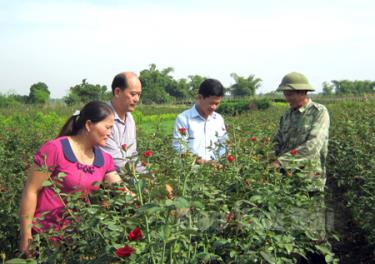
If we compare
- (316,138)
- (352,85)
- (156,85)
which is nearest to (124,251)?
(316,138)

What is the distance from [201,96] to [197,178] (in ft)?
5.86

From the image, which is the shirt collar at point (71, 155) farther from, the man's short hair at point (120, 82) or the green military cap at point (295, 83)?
the green military cap at point (295, 83)

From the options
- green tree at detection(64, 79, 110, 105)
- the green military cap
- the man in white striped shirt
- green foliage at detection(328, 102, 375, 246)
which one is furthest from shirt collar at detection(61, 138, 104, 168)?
green tree at detection(64, 79, 110, 105)

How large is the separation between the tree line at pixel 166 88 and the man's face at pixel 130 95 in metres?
49.9

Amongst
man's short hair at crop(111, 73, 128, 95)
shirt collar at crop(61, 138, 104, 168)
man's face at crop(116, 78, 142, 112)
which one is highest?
man's short hair at crop(111, 73, 128, 95)

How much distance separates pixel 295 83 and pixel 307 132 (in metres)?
0.36

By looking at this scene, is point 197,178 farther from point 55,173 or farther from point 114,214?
point 55,173

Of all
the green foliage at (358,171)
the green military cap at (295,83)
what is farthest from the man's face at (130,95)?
the green foliage at (358,171)

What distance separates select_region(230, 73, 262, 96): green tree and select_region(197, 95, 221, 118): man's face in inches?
2714

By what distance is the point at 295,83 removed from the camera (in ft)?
11.6

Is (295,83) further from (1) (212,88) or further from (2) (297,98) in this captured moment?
(1) (212,88)

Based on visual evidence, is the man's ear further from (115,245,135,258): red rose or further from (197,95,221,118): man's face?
(115,245,135,258): red rose

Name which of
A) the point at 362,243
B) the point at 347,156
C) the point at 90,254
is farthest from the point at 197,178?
the point at 347,156

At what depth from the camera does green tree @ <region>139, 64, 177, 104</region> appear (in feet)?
207
